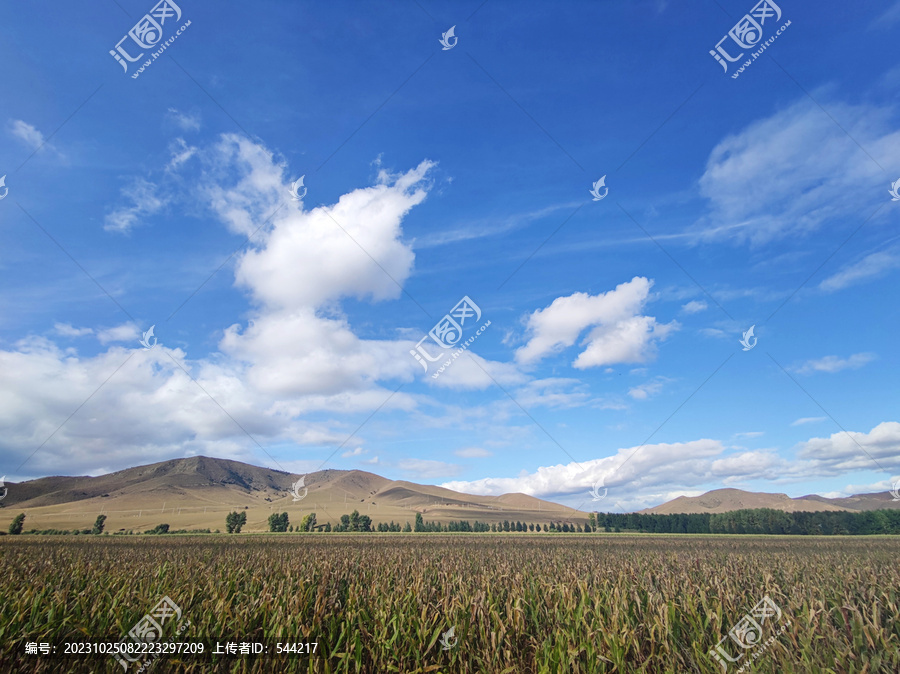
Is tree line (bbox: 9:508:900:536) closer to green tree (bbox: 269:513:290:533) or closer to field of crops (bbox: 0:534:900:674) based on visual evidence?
green tree (bbox: 269:513:290:533)

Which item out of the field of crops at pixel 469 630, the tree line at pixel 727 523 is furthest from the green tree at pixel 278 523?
the field of crops at pixel 469 630

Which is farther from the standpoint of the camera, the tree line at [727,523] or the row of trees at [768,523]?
the row of trees at [768,523]

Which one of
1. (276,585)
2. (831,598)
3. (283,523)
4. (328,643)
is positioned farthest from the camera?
(283,523)

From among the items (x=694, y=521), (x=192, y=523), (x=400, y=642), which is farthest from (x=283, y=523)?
(x=400, y=642)

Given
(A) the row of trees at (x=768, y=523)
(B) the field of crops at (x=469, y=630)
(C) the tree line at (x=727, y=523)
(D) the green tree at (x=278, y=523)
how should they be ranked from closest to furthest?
(B) the field of crops at (x=469, y=630) < (C) the tree line at (x=727, y=523) < (A) the row of trees at (x=768, y=523) < (D) the green tree at (x=278, y=523)

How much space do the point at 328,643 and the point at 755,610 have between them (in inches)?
350

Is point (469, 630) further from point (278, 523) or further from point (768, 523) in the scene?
point (768, 523)

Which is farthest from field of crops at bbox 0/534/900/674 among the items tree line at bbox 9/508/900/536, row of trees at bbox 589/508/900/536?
row of trees at bbox 589/508/900/536

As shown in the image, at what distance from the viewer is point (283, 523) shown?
135375 mm

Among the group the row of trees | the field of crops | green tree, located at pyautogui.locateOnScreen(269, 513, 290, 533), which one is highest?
the field of crops

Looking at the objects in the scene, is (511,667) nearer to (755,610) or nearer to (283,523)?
(755,610)

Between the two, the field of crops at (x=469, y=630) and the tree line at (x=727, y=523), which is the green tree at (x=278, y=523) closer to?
the tree line at (x=727, y=523)

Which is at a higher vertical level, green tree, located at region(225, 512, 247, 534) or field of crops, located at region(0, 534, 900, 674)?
field of crops, located at region(0, 534, 900, 674)

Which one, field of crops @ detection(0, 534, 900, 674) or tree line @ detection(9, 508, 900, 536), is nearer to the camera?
field of crops @ detection(0, 534, 900, 674)
